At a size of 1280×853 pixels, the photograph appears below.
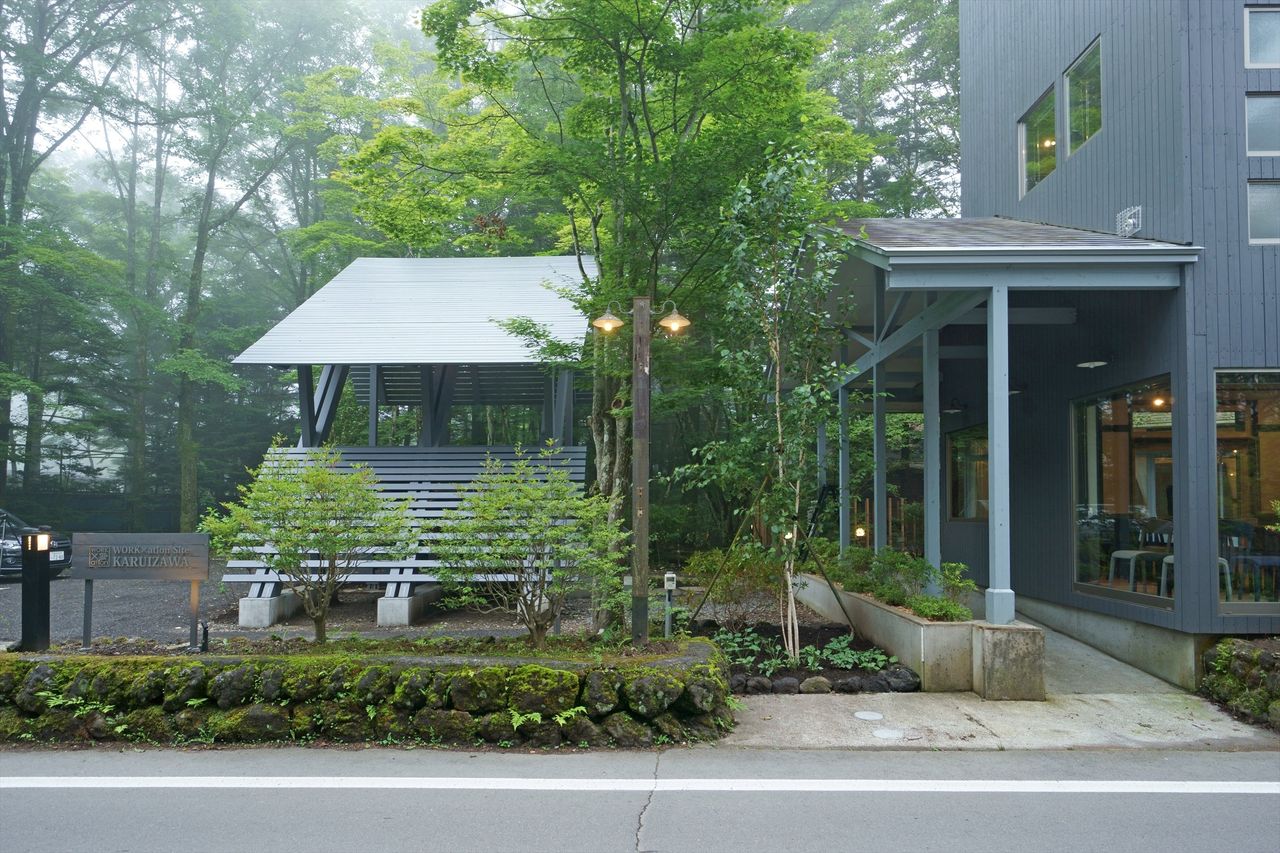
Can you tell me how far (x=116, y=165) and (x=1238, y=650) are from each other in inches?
Answer: 1501

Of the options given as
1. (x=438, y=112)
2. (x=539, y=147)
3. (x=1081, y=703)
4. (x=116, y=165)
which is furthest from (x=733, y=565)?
(x=116, y=165)

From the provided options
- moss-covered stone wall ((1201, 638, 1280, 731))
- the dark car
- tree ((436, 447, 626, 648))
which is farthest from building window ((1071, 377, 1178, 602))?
the dark car

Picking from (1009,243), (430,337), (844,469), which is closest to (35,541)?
(430,337)

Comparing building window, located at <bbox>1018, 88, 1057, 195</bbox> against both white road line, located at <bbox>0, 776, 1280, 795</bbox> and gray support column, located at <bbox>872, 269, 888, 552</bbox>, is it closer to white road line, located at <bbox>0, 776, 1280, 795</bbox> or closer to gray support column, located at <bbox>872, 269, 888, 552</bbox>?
gray support column, located at <bbox>872, 269, 888, 552</bbox>

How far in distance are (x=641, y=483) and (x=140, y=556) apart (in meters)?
4.69

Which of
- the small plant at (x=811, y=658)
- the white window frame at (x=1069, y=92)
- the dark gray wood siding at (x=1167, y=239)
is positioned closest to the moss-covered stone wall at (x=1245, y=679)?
the dark gray wood siding at (x=1167, y=239)

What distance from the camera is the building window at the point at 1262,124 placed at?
26.9ft

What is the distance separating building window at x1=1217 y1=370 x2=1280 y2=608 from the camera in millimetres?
7895

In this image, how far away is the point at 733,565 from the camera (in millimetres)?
9633

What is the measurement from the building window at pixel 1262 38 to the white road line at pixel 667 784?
270 inches

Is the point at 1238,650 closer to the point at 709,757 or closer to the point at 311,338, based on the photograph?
the point at 709,757

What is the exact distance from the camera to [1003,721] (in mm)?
6848

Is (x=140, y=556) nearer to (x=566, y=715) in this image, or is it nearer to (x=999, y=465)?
(x=566, y=715)

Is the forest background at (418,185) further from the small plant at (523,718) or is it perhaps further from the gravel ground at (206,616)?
the small plant at (523,718)
